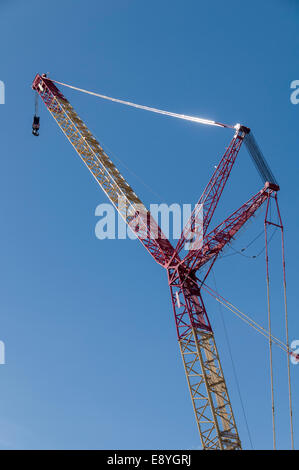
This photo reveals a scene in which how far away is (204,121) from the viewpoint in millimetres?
55125

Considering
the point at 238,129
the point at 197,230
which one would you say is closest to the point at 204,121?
the point at 238,129

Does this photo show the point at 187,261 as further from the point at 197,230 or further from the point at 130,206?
the point at 130,206
